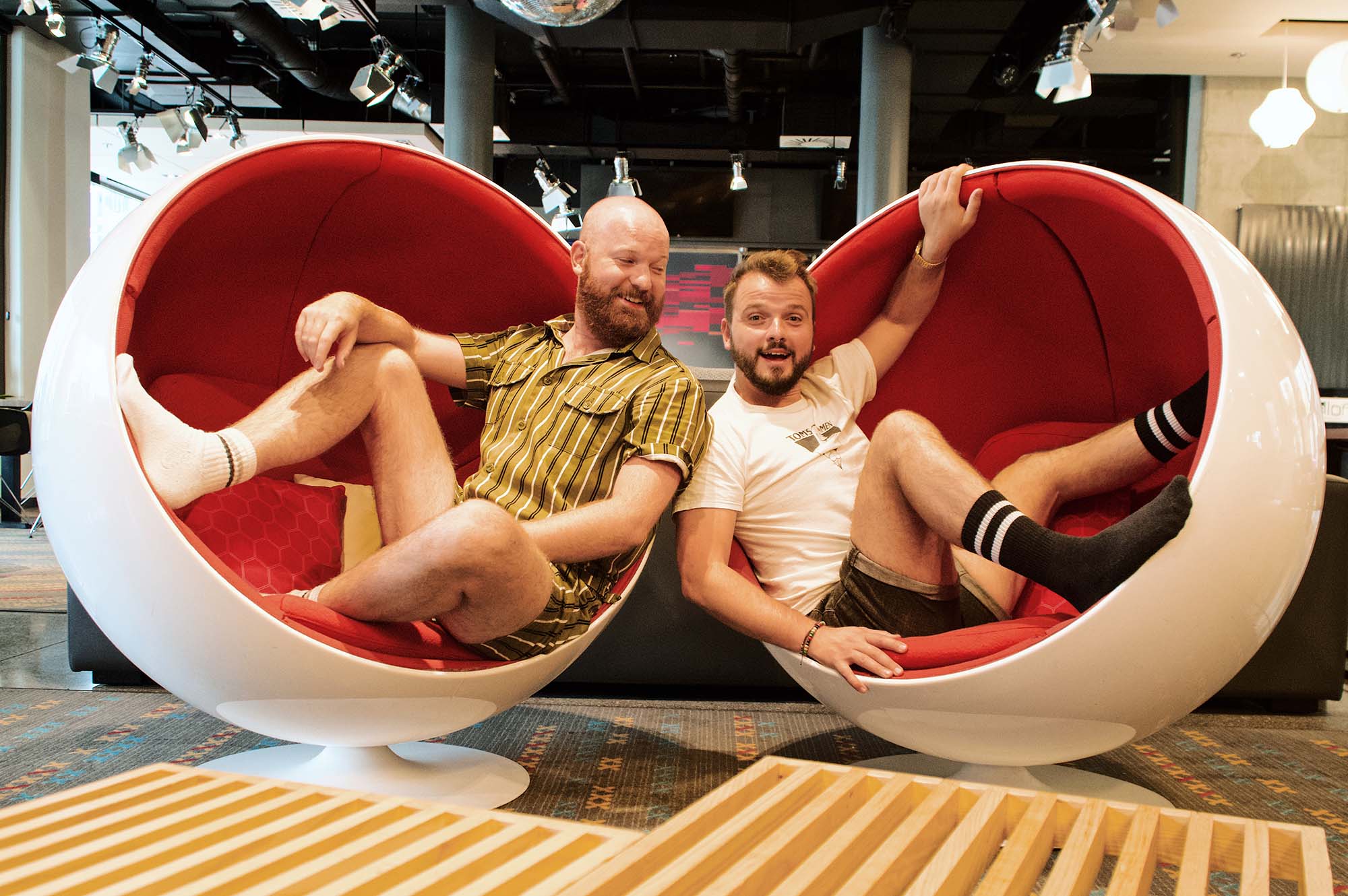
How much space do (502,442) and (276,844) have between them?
0.95 meters

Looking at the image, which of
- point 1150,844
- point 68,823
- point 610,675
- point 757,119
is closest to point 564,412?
point 610,675

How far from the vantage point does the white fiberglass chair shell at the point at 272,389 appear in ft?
4.81

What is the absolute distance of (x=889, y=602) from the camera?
1754 mm

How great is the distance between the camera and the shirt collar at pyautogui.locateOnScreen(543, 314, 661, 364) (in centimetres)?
199

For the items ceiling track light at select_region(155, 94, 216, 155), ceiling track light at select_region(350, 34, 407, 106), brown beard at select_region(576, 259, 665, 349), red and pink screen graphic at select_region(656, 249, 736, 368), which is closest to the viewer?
brown beard at select_region(576, 259, 665, 349)

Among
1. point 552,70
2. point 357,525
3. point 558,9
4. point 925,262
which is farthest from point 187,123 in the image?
point 925,262

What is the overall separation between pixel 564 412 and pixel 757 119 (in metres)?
7.77

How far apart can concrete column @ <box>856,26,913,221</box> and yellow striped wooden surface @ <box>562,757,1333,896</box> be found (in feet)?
16.7

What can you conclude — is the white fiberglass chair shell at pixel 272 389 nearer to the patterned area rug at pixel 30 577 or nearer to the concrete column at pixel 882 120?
the patterned area rug at pixel 30 577

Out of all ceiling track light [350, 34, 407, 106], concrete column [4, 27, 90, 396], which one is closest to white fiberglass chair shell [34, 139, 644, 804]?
ceiling track light [350, 34, 407, 106]

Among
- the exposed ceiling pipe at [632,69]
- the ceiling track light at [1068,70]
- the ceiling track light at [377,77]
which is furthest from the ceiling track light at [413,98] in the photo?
the ceiling track light at [1068,70]

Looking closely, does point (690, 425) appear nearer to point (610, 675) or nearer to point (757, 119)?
point (610, 675)

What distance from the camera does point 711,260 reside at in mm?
9523

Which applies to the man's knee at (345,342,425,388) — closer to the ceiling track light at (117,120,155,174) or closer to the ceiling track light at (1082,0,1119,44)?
the ceiling track light at (1082,0,1119,44)
